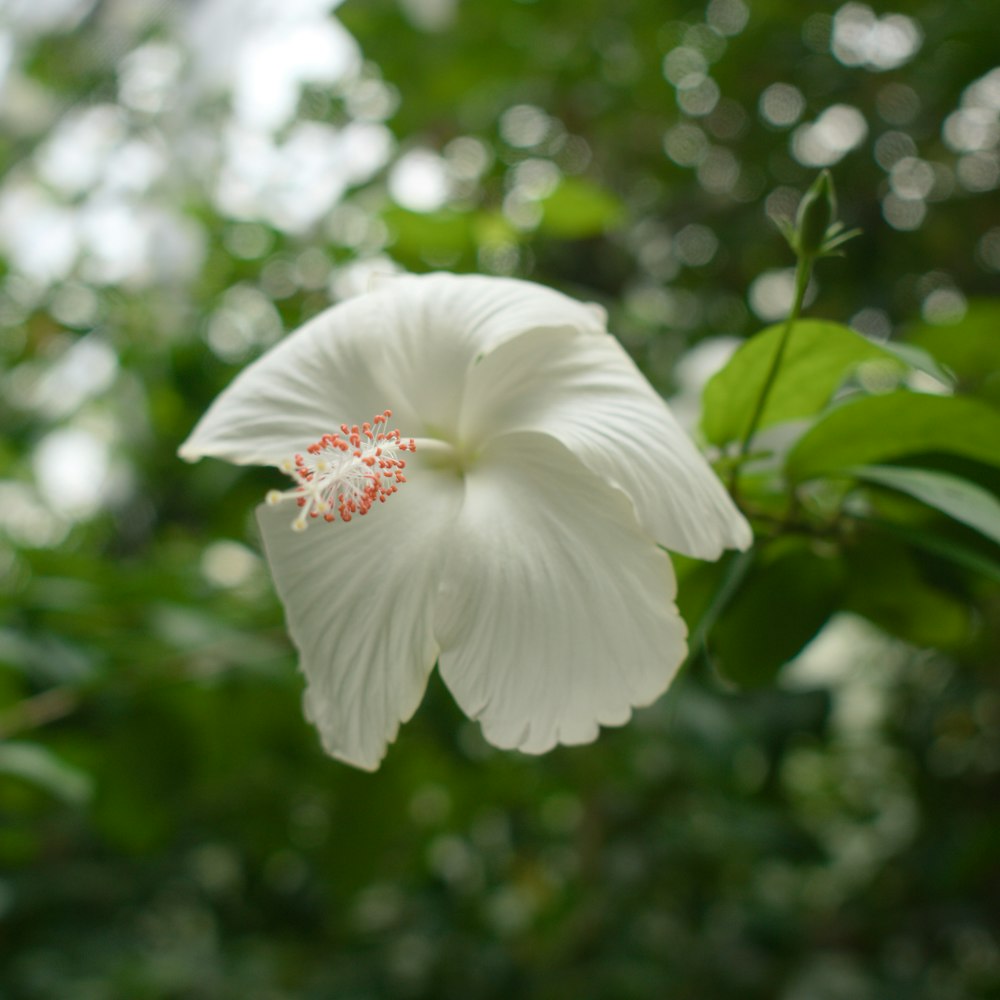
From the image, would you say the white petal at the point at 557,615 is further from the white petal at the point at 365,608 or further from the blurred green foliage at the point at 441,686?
the blurred green foliage at the point at 441,686

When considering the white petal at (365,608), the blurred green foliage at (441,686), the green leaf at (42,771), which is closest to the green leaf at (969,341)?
the blurred green foliage at (441,686)

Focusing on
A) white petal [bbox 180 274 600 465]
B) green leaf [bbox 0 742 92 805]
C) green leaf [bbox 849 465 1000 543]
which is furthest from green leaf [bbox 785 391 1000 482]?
green leaf [bbox 0 742 92 805]

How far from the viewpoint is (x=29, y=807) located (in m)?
0.94

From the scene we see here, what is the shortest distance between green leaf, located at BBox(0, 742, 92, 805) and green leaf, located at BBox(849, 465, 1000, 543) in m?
0.55

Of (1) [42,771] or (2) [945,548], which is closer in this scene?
(2) [945,548]

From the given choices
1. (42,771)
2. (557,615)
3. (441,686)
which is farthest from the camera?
(441,686)

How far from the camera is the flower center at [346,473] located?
16.2 inches

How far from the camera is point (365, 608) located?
1.35 feet

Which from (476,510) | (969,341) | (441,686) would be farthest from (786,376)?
(441,686)

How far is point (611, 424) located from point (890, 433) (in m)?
0.16

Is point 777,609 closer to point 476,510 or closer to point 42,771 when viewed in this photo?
point 476,510

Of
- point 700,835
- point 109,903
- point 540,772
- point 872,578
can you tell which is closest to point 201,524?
point 109,903

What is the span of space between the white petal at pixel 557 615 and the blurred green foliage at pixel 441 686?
0.42 m

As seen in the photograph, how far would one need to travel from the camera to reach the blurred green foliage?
2.78ft
